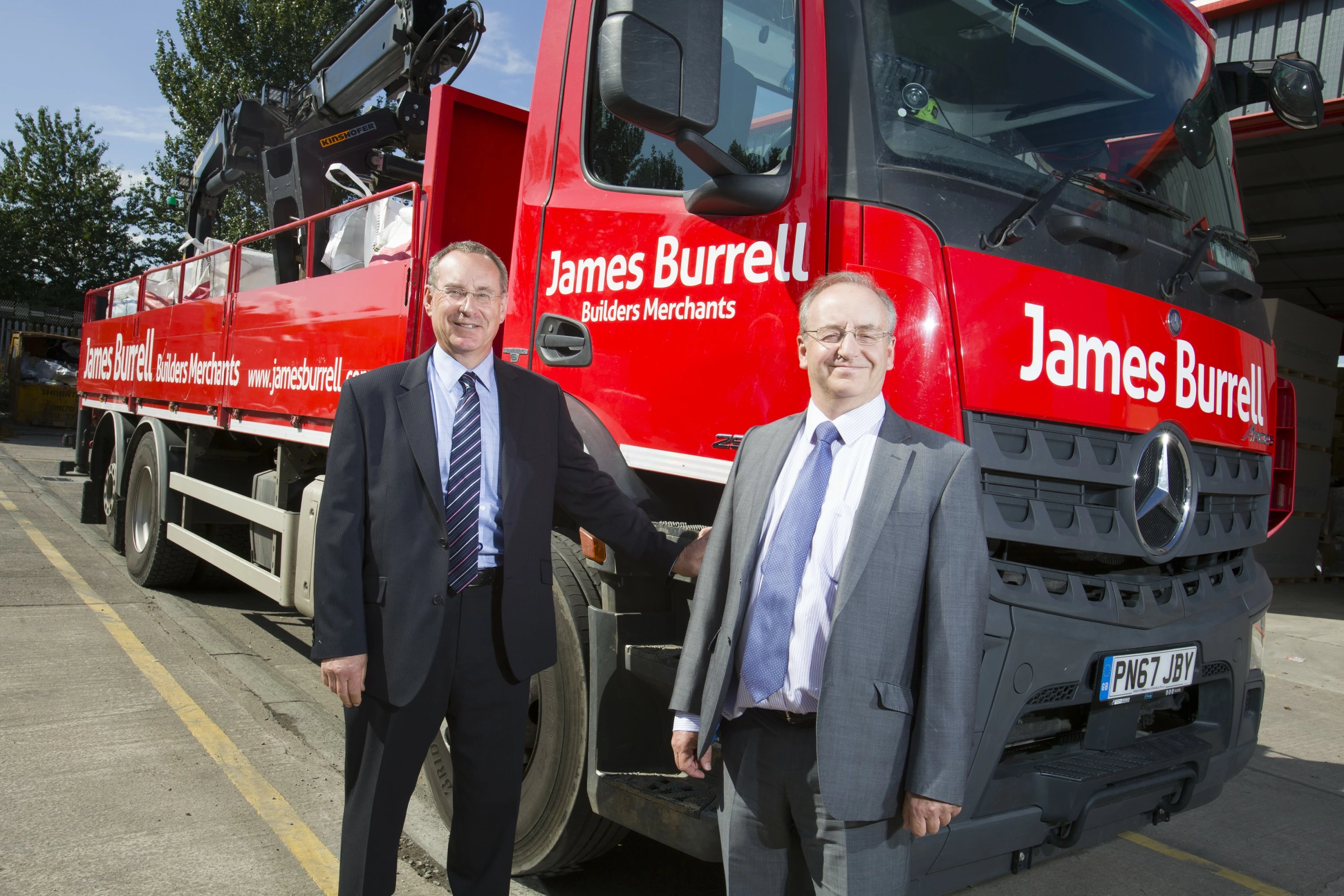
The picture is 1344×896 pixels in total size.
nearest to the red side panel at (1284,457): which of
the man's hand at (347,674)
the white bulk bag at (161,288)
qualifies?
the man's hand at (347,674)

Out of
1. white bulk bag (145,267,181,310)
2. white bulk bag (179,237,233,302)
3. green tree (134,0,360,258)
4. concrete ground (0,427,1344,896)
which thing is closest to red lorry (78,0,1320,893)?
concrete ground (0,427,1344,896)

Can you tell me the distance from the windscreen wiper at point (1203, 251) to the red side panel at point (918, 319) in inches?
31.4

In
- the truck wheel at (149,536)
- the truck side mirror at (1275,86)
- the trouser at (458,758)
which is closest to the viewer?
the trouser at (458,758)

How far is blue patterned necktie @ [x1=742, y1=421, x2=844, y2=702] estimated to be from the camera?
5.86 feet

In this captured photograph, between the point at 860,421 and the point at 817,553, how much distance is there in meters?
0.26

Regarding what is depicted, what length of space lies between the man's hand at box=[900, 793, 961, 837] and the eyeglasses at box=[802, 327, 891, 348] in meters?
0.80

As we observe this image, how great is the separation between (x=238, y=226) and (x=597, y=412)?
24278 millimetres

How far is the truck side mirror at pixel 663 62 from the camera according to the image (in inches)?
85.2

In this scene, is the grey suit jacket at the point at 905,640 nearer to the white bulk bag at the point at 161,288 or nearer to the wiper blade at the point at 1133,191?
the wiper blade at the point at 1133,191

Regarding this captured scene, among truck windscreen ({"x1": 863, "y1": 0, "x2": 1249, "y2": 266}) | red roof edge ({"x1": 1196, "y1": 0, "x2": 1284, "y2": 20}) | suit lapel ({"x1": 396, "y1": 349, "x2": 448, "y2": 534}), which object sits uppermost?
red roof edge ({"x1": 1196, "y1": 0, "x2": 1284, "y2": 20})

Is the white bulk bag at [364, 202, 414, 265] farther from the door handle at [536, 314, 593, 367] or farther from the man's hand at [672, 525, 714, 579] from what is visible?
the man's hand at [672, 525, 714, 579]

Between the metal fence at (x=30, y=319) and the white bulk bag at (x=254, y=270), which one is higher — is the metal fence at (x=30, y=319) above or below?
above

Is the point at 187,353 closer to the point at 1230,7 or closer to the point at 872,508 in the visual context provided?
the point at 872,508

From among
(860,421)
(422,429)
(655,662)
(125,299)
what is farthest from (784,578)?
(125,299)
